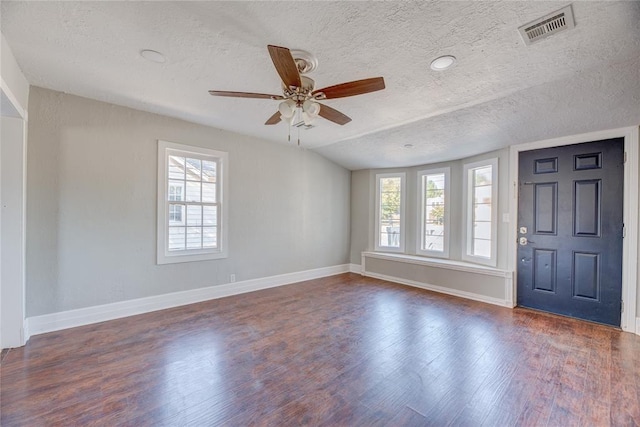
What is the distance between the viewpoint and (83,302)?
317 cm

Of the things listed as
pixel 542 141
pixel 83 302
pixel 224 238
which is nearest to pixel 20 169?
pixel 83 302

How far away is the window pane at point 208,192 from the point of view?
4.17 m

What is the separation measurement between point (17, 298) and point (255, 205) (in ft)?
9.45

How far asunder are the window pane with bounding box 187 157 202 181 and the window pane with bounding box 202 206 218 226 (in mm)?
455

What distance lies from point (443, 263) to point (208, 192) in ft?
13.1

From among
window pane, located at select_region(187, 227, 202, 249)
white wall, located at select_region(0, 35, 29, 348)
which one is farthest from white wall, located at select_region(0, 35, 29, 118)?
window pane, located at select_region(187, 227, 202, 249)

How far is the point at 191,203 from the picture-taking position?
4.02 metres

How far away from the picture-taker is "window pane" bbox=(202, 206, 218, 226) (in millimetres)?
4172

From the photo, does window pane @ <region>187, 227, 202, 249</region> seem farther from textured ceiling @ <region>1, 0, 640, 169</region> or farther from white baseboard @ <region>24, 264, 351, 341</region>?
textured ceiling @ <region>1, 0, 640, 169</region>

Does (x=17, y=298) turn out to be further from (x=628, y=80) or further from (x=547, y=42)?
(x=628, y=80)

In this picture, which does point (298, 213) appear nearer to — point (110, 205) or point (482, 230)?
point (110, 205)

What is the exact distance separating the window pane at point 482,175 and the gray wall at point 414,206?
0.18 meters

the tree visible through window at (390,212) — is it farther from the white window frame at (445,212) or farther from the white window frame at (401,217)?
the white window frame at (445,212)

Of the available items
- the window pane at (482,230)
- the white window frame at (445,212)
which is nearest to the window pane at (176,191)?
the white window frame at (445,212)
